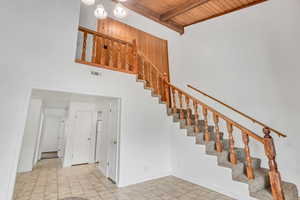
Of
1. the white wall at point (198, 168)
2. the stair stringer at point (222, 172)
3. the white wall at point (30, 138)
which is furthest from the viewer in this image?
the white wall at point (30, 138)

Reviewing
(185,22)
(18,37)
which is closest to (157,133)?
(18,37)

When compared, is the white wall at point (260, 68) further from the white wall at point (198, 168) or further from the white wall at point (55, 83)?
the white wall at point (55, 83)

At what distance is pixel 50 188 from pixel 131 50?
12.9 feet

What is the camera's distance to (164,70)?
622cm

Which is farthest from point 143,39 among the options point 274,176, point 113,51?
point 274,176

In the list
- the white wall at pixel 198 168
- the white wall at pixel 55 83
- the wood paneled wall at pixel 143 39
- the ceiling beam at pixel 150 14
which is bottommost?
the white wall at pixel 198 168

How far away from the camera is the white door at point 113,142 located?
11.7 ft

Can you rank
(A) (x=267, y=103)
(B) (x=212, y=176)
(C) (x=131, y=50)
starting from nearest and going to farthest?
(B) (x=212, y=176), (A) (x=267, y=103), (C) (x=131, y=50)

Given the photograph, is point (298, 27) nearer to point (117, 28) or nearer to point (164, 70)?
point (164, 70)

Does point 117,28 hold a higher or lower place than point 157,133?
higher

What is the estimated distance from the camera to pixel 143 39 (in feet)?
19.4

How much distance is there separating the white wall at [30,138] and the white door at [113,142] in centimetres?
261

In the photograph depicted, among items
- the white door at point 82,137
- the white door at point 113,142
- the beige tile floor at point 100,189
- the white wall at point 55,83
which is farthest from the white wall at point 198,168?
the white door at point 82,137

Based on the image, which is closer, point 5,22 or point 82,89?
point 5,22
